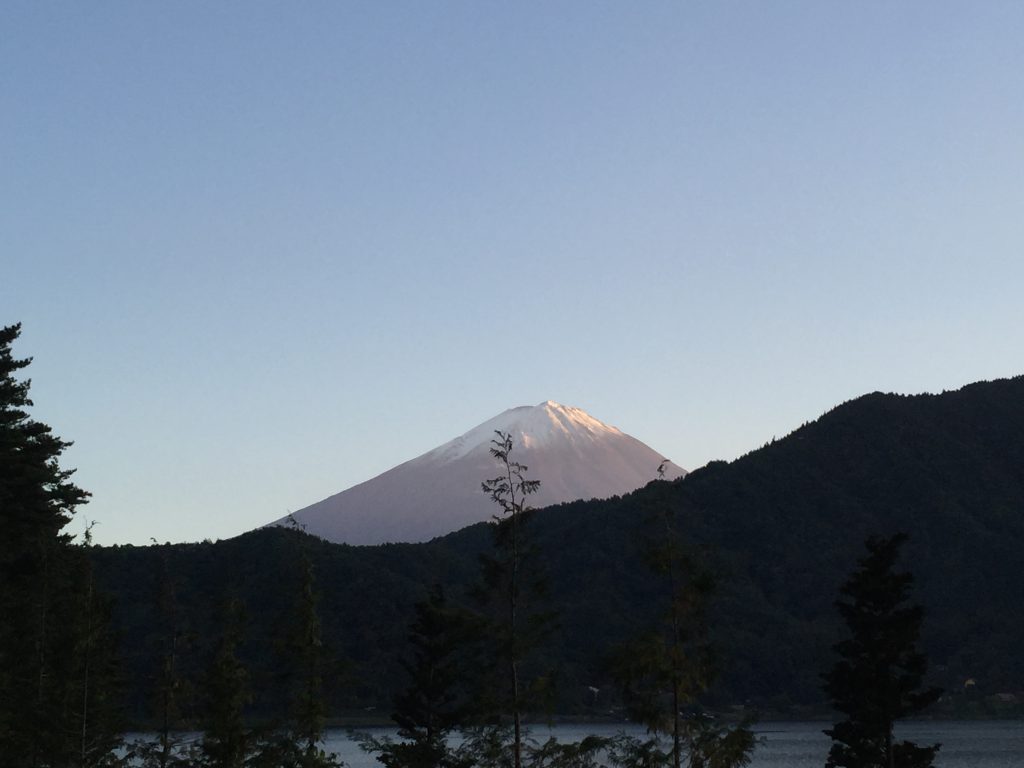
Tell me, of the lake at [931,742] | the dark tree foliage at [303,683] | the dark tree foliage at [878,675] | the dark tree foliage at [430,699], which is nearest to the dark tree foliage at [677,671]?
the dark tree foliage at [303,683]

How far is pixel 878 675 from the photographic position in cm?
5091

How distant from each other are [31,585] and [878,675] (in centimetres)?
3265

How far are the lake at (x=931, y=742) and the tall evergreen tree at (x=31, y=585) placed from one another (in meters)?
61.5

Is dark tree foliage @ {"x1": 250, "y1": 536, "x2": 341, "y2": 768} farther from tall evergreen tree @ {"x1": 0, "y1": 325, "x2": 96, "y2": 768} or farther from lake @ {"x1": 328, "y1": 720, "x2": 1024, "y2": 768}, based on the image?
lake @ {"x1": 328, "y1": 720, "x2": 1024, "y2": 768}

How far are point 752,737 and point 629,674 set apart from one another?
3.59m

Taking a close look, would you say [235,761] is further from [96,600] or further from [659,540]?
[659,540]

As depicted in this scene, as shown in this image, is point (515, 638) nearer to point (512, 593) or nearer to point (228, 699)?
point (512, 593)

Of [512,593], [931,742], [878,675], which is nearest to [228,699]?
[512,593]

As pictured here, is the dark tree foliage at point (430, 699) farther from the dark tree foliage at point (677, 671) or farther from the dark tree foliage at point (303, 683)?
the dark tree foliage at point (677, 671)

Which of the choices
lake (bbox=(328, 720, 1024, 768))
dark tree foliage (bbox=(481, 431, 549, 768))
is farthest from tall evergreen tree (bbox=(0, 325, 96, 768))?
lake (bbox=(328, 720, 1024, 768))

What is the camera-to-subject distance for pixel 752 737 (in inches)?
1427

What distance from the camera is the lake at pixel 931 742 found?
132625 millimetres

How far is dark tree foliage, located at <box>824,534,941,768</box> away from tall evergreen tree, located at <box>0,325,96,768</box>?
28.1 meters

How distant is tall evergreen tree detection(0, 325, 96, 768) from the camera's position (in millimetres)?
48281
